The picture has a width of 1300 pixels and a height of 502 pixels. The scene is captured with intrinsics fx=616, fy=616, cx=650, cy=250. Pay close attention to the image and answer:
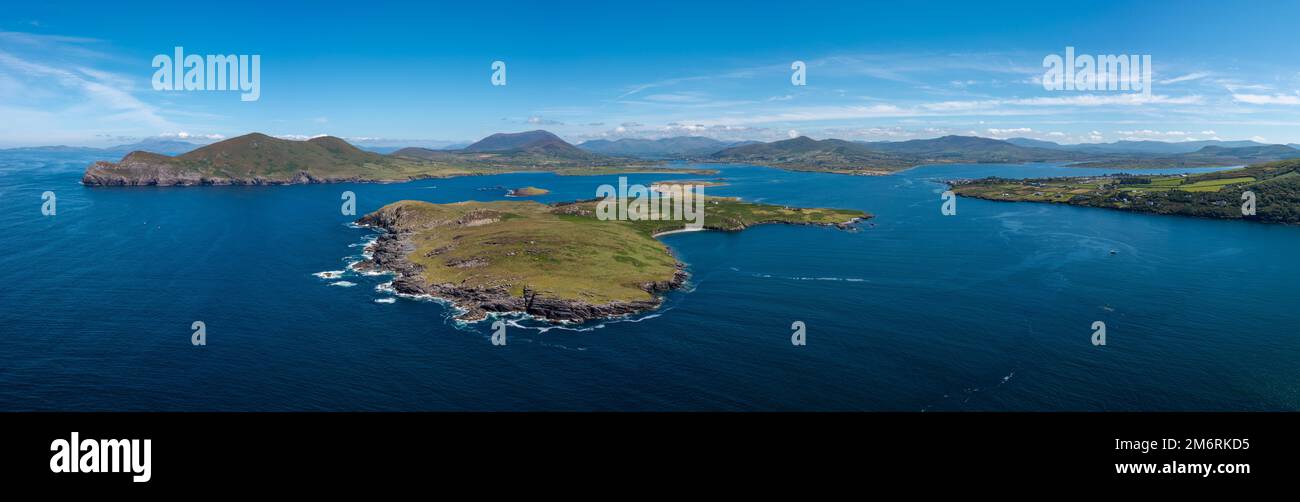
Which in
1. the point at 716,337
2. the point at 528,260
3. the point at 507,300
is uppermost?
the point at 528,260

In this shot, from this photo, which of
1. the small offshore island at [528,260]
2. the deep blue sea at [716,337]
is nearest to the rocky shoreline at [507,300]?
the small offshore island at [528,260]

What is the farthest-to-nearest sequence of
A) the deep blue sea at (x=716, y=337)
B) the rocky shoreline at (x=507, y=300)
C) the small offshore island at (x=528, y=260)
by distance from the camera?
the small offshore island at (x=528, y=260) < the rocky shoreline at (x=507, y=300) < the deep blue sea at (x=716, y=337)

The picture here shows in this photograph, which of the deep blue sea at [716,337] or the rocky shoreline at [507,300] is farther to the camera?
the rocky shoreline at [507,300]

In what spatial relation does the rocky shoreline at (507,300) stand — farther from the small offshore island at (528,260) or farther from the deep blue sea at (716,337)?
the deep blue sea at (716,337)

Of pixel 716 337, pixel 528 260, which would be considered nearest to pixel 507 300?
pixel 528 260

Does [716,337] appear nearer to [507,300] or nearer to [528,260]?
[507,300]

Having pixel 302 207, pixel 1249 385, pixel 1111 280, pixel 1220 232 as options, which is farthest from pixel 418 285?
pixel 1220 232

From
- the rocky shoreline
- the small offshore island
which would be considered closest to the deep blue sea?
the rocky shoreline
